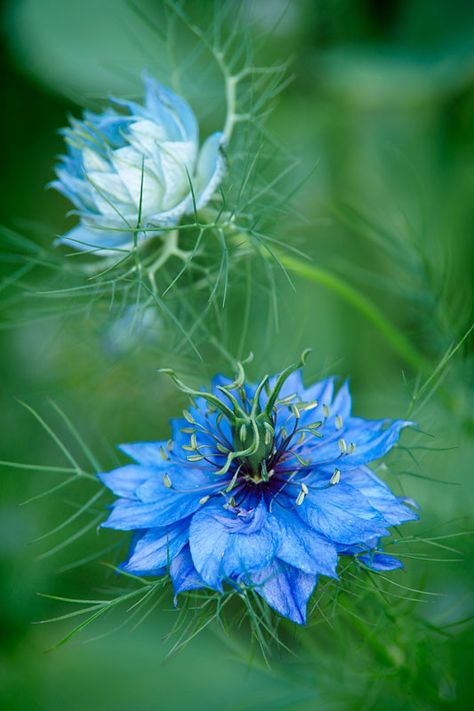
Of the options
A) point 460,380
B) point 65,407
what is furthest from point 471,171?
point 65,407

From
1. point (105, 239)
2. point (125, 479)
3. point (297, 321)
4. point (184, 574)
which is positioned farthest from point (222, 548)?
point (297, 321)

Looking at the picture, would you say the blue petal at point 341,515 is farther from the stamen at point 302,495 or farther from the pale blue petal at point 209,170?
the pale blue petal at point 209,170

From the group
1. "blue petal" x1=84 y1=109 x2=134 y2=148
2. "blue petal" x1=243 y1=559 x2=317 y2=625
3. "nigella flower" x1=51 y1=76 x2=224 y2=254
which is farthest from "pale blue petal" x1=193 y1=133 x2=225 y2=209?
"blue petal" x1=243 y1=559 x2=317 y2=625

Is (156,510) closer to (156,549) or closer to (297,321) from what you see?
(156,549)

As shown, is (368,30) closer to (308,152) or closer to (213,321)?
(308,152)

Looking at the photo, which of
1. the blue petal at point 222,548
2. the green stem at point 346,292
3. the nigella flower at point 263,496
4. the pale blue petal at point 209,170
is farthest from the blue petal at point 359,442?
the pale blue petal at point 209,170

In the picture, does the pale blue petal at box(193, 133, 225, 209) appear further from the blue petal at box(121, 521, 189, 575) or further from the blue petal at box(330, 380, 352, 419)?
the blue petal at box(121, 521, 189, 575)
